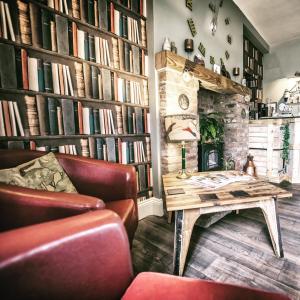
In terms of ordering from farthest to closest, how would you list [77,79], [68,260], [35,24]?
[77,79] → [35,24] → [68,260]

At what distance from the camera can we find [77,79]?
1790mm

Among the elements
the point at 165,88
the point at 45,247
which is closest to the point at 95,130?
the point at 165,88

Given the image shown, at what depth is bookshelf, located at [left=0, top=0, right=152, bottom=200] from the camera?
1451 mm

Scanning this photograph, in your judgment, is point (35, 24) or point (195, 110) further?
point (195, 110)

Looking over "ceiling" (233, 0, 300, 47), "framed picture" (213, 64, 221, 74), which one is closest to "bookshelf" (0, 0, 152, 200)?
"framed picture" (213, 64, 221, 74)

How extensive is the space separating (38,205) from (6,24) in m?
1.37

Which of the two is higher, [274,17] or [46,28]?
[274,17]

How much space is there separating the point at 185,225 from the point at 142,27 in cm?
219

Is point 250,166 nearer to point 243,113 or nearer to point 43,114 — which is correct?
point 243,113

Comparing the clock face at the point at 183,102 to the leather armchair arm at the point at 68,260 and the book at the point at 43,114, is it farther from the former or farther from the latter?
the leather armchair arm at the point at 68,260

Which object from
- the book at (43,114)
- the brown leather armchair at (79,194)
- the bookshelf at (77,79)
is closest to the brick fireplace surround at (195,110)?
the bookshelf at (77,79)

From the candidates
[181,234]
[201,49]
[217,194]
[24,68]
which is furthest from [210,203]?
[201,49]

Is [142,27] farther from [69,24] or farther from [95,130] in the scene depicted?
[95,130]

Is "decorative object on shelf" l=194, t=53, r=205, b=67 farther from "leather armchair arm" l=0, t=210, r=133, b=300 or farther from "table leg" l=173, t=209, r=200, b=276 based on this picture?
"leather armchair arm" l=0, t=210, r=133, b=300
